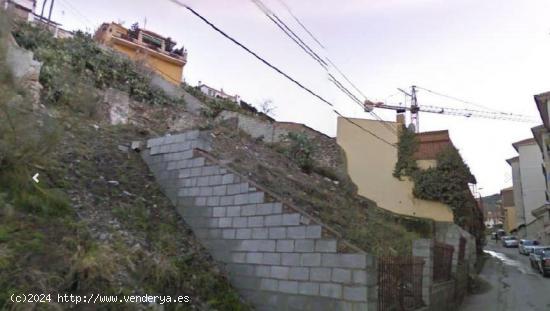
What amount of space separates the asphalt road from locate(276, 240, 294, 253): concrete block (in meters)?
6.87

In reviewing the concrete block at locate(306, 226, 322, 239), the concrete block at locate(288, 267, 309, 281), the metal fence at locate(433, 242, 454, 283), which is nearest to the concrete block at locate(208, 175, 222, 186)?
the concrete block at locate(306, 226, 322, 239)

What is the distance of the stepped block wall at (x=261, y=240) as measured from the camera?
227 inches

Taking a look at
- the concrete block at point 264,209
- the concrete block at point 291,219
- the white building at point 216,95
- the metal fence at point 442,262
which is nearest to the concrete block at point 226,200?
the concrete block at point 264,209

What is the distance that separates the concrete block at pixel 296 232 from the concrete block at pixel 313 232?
7 centimetres

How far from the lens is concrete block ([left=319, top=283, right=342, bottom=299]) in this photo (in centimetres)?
573

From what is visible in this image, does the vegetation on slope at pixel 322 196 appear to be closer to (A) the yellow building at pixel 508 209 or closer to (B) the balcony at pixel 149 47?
(B) the balcony at pixel 149 47

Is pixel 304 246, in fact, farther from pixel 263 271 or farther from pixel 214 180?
pixel 214 180

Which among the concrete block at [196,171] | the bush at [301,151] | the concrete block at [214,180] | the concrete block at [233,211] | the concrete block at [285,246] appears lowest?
the concrete block at [285,246]

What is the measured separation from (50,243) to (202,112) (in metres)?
13.6

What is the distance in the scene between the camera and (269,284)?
254 inches

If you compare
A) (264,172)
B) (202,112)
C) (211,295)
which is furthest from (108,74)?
(211,295)

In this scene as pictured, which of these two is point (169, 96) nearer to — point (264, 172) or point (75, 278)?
point (264, 172)

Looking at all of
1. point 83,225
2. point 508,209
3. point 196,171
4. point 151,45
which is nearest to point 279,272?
point 196,171

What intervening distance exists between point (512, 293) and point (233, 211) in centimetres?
1071
